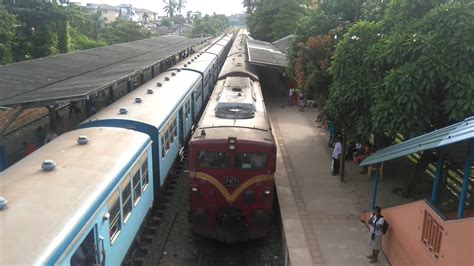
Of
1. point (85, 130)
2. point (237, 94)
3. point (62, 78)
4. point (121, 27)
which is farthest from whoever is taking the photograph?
point (121, 27)

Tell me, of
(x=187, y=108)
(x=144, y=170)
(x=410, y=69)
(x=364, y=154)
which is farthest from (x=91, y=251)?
(x=364, y=154)

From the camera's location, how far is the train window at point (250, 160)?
934 cm

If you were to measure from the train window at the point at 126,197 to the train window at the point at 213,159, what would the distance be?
193 centimetres

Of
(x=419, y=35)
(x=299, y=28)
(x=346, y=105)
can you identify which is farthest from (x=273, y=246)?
(x=299, y=28)

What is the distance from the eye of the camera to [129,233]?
7.96m

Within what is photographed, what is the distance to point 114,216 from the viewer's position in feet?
23.1

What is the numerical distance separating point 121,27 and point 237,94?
45.1 meters

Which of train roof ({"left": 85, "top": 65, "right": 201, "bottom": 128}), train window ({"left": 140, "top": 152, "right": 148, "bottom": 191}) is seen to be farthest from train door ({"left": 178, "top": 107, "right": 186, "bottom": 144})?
train window ({"left": 140, "top": 152, "right": 148, "bottom": 191})

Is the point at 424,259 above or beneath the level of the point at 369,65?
beneath

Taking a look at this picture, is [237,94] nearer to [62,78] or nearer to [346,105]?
[346,105]

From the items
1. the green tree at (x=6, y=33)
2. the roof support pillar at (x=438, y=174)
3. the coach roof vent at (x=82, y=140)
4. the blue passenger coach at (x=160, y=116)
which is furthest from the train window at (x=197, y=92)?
the green tree at (x=6, y=33)

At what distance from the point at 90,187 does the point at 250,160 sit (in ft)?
13.0

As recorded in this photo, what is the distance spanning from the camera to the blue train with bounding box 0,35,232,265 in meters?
4.83

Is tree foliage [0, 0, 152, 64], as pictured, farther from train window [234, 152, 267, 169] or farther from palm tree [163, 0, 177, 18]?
palm tree [163, 0, 177, 18]
